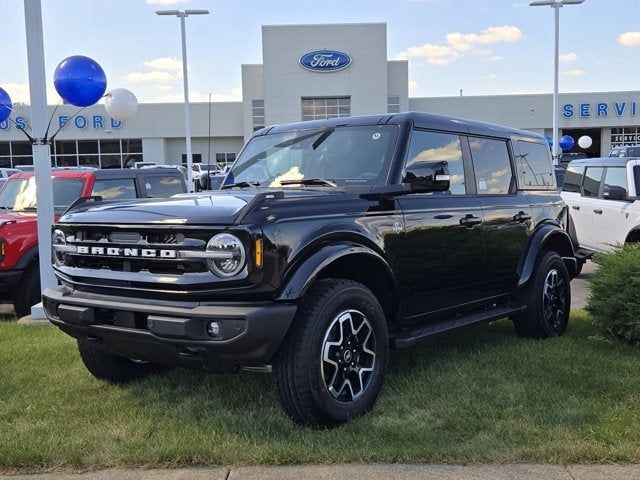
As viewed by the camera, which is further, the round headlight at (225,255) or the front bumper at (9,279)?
the front bumper at (9,279)

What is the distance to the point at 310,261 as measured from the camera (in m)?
3.78

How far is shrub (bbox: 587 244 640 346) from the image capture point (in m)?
5.49

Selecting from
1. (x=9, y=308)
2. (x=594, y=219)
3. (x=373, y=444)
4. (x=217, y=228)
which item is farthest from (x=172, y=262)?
(x=594, y=219)

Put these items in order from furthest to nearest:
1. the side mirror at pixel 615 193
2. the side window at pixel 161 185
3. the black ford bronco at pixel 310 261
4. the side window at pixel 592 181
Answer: the side window at pixel 592 181 < the side window at pixel 161 185 < the side mirror at pixel 615 193 < the black ford bronco at pixel 310 261

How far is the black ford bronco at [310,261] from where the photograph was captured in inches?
141

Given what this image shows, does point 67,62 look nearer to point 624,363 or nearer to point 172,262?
point 172,262

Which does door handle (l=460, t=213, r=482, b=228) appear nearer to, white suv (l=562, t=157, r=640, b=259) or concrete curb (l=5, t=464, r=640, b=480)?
concrete curb (l=5, t=464, r=640, b=480)

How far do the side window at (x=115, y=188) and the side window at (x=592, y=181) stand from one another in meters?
6.68

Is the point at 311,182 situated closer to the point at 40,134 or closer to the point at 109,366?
the point at 109,366

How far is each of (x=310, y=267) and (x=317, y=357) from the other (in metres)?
0.51

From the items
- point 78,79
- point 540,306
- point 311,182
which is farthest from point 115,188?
point 540,306

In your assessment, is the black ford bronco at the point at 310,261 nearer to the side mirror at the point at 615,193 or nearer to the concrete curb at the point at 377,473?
the concrete curb at the point at 377,473

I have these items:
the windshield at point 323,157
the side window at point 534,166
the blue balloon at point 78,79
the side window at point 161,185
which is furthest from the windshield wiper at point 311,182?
the blue balloon at point 78,79

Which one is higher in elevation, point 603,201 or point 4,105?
point 4,105
